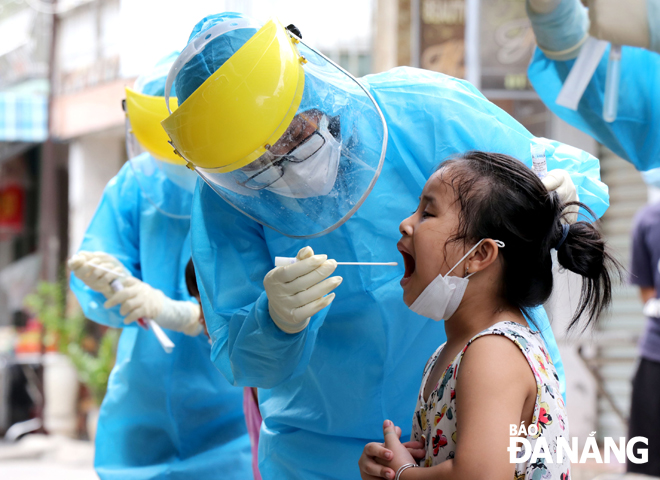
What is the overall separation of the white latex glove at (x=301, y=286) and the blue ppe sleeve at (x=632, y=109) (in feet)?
4.28

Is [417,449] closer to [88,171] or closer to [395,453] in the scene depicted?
[395,453]

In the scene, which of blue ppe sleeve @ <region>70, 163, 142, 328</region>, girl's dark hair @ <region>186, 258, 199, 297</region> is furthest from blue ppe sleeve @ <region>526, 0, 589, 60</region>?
blue ppe sleeve @ <region>70, 163, 142, 328</region>

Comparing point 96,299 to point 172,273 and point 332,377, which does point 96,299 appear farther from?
point 332,377

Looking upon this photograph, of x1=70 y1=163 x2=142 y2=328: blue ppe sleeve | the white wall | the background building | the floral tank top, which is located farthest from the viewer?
the white wall

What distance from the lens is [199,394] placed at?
212 cm

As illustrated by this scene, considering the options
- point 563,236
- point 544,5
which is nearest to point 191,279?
point 563,236

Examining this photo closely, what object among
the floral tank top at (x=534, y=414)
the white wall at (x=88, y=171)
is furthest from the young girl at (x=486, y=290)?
the white wall at (x=88, y=171)

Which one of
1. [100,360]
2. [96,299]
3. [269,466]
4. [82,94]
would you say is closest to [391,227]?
[269,466]

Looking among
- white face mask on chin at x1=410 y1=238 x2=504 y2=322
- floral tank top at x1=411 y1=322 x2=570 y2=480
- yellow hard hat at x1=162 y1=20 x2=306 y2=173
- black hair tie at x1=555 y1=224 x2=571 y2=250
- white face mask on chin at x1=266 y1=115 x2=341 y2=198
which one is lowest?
floral tank top at x1=411 y1=322 x2=570 y2=480

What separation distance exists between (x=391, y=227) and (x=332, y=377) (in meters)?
0.32

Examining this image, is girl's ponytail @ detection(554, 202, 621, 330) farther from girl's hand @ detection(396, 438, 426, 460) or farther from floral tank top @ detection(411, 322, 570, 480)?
girl's hand @ detection(396, 438, 426, 460)

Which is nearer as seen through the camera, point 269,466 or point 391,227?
point 391,227

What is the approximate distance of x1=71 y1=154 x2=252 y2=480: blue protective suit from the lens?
210 centimetres

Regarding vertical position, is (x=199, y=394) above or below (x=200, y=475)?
above
